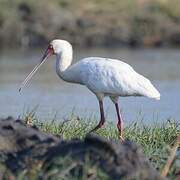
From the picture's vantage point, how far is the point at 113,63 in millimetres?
10812

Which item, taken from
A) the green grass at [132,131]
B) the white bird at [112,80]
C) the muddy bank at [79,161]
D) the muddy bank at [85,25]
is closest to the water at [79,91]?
the white bird at [112,80]

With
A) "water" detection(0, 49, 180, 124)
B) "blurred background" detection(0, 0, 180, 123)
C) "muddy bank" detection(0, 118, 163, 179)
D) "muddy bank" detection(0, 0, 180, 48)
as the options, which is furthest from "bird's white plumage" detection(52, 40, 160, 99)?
"muddy bank" detection(0, 0, 180, 48)

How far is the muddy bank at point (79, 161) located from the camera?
5.57m

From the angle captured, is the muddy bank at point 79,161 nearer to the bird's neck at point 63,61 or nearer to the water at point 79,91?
the water at point 79,91

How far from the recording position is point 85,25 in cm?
3738

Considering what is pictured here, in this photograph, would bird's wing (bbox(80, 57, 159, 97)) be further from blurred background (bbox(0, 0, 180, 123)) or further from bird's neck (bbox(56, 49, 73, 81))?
blurred background (bbox(0, 0, 180, 123))

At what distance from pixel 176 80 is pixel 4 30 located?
14.3 metres

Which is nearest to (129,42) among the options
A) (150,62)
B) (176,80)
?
(150,62)

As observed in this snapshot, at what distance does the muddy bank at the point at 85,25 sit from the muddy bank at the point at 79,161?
2989 centimetres

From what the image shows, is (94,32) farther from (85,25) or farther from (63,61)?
(63,61)

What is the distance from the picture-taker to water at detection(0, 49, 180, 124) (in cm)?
1388

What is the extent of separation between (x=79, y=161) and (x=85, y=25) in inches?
1254

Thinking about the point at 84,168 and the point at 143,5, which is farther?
the point at 143,5

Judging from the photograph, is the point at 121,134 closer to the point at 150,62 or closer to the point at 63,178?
the point at 63,178
